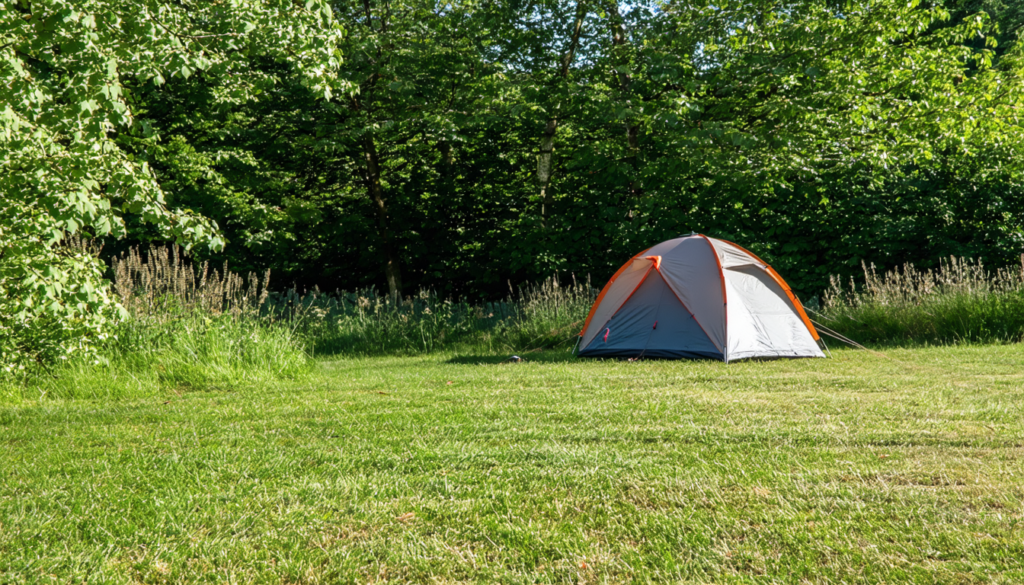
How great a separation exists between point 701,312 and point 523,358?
239 centimetres

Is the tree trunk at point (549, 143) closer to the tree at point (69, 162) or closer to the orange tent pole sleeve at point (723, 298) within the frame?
the orange tent pole sleeve at point (723, 298)

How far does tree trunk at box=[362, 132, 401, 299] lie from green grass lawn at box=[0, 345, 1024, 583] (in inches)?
384

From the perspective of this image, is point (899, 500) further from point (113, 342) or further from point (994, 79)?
point (994, 79)

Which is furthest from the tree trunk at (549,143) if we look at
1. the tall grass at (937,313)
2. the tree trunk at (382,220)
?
the tall grass at (937,313)

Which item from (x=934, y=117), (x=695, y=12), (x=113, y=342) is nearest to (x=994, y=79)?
(x=934, y=117)

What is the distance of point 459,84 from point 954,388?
34.5 ft

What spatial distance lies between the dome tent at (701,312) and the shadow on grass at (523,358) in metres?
0.35

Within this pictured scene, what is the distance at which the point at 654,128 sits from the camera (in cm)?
1280

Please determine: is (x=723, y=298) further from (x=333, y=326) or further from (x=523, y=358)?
(x=333, y=326)

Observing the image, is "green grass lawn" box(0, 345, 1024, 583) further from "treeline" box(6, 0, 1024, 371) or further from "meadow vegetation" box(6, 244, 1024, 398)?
"treeline" box(6, 0, 1024, 371)

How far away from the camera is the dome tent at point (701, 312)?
9.38 metres

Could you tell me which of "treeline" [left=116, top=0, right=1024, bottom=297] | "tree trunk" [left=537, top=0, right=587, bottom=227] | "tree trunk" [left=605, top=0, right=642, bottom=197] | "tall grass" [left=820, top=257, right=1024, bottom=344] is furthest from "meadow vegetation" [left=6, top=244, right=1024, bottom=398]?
"tree trunk" [left=605, top=0, right=642, bottom=197]

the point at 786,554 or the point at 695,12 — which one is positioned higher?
the point at 695,12

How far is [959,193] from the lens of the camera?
13.2 m
